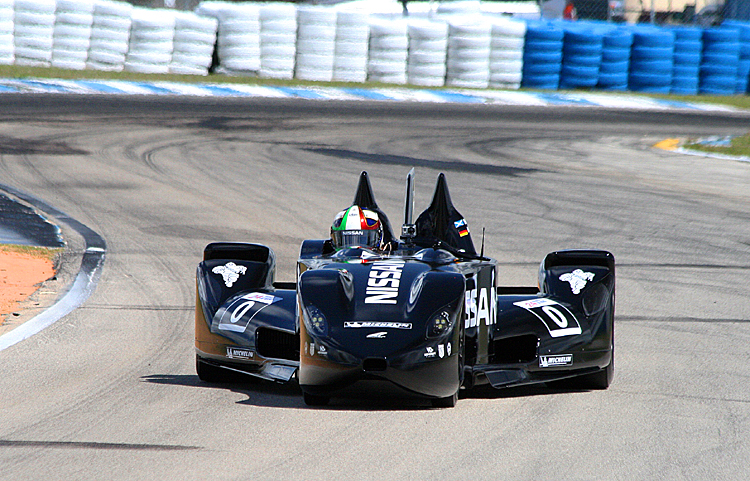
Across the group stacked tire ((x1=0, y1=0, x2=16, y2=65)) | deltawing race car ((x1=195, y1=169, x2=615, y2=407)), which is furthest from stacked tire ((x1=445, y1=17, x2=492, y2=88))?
deltawing race car ((x1=195, y1=169, x2=615, y2=407))

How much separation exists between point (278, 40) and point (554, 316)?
18.6m

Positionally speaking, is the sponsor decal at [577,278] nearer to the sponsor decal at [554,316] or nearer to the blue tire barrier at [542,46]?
the sponsor decal at [554,316]

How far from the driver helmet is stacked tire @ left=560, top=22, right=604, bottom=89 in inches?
771

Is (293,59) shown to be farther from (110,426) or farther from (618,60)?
(110,426)

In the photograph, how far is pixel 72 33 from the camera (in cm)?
2281

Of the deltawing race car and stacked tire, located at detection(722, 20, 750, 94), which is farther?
stacked tire, located at detection(722, 20, 750, 94)

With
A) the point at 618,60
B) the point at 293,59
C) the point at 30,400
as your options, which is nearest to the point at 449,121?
the point at 293,59

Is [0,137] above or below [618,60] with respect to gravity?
below

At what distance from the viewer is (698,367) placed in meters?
6.71

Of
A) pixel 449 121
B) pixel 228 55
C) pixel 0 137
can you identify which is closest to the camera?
pixel 0 137

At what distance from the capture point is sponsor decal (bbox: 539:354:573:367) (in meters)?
6.09

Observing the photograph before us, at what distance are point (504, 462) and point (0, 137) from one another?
13801 millimetres

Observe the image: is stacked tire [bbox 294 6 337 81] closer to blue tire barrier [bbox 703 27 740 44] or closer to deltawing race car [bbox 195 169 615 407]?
blue tire barrier [bbox 703 27 740 44]

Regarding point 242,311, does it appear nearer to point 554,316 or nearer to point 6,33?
point 554,316
